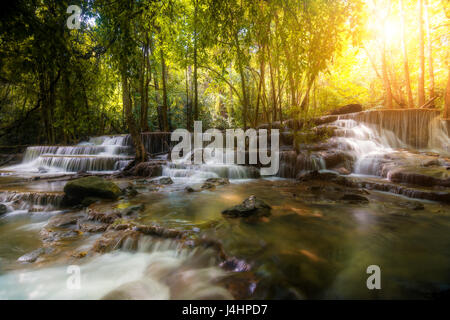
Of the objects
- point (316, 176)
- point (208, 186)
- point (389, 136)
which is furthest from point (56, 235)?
point (389, 136)

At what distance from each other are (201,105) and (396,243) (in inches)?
747

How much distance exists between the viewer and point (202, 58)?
447 inches

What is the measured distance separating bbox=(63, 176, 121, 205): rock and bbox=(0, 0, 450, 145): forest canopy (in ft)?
5.87

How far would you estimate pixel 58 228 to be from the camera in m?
4.04

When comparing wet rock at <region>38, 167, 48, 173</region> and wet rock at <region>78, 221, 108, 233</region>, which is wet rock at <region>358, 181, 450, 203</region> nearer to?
wet rock at <region>78, 221, 108, 233</region>

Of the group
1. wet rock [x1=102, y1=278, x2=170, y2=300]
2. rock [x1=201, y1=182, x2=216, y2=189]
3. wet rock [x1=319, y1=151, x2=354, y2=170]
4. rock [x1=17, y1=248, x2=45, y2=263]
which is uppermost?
wet rock [x1=319, y1=151, x2=354, y2=170]

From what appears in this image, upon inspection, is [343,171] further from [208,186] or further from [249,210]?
[249,210]

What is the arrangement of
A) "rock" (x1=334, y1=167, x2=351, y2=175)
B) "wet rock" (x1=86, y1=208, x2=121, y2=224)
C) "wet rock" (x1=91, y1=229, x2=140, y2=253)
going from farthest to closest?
"rock" (x1=334, y1=167, x2=351, y2=175) → "wet rock" (x1=86, y1=208, x2=121, y2=224) → "wet rock" (x1=91, y1=229, x2=140, y2=253)

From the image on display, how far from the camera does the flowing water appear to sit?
231 centimetres

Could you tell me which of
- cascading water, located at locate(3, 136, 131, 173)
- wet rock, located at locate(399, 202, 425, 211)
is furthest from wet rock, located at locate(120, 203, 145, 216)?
cascading water, located at locate(3, 136, 131, 173)

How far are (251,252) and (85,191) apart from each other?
4611mm
